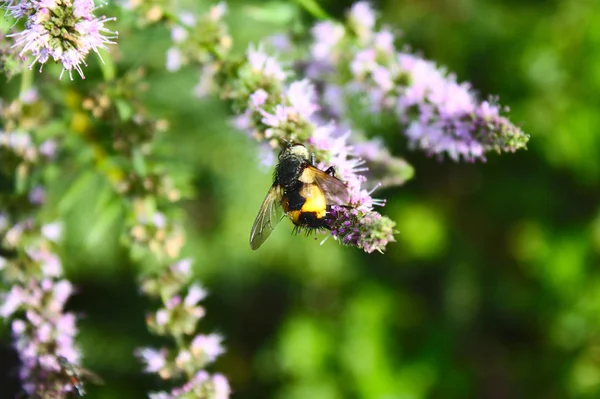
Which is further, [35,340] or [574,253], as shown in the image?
[574,253]

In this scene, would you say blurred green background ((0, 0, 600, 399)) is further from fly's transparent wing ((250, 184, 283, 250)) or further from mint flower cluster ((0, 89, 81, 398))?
fly's transparent wing ((250, 184, 283, 250))

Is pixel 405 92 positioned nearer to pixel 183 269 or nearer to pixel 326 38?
pixel 326 38

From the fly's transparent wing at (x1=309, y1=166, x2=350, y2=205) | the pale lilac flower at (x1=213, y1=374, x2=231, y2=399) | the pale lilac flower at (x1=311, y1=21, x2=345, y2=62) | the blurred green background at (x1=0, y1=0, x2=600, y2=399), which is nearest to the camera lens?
the fly's transparent wing at (x1=309, y1=166, x2=350, y2=205)

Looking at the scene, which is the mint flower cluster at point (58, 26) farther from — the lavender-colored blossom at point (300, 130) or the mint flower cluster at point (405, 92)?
the mint flower cluster at point (405, 92)

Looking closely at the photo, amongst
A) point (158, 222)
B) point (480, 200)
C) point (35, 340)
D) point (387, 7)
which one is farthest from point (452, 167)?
point (35, 340)

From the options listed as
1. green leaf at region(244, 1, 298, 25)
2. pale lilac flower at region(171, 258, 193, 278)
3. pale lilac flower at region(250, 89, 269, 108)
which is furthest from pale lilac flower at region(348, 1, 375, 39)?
pale lilac flower at region(171, 258, 193, 278)

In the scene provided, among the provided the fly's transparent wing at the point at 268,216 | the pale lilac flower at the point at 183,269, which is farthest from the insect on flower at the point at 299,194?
the pale lilac flower at the point at 183,269

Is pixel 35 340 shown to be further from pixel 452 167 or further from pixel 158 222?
pixel 452 167
